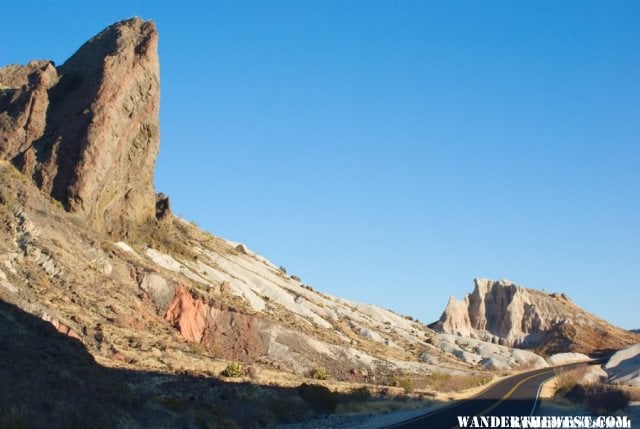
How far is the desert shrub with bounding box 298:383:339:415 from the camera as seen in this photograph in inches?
1241

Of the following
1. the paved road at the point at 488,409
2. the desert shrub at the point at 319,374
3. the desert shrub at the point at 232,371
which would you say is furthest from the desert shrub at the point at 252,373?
the paved road at the point at 488,409

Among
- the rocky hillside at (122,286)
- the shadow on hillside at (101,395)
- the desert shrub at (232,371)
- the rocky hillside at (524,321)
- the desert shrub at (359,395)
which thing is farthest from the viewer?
the rocky hillside at (524,321)

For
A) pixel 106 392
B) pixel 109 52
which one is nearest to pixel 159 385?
pixel 106 392

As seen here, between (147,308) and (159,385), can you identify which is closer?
(159,385)

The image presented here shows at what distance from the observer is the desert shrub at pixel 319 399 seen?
31.5 m

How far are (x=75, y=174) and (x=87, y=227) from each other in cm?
430

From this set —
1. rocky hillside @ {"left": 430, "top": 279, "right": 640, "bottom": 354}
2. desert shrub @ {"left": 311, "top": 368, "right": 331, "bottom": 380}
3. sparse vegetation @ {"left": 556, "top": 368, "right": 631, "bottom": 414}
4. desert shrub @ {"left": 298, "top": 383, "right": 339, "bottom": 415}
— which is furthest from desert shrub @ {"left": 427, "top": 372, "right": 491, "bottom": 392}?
rocky hillside @ {"left": 430, "top": 279, "right": 640, "bottom": 354}

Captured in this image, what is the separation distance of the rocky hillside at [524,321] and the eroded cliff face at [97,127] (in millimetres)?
79534

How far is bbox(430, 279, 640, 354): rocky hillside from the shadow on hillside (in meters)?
91.8

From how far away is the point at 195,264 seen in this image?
6134 cm

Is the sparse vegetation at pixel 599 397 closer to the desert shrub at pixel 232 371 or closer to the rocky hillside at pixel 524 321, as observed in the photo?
the desert shrub at pixel 232 371

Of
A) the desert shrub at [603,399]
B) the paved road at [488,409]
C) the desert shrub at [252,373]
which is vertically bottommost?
the paved road at [488,409]

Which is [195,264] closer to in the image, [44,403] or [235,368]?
[235,368]

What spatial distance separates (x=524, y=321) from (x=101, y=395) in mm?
113276
